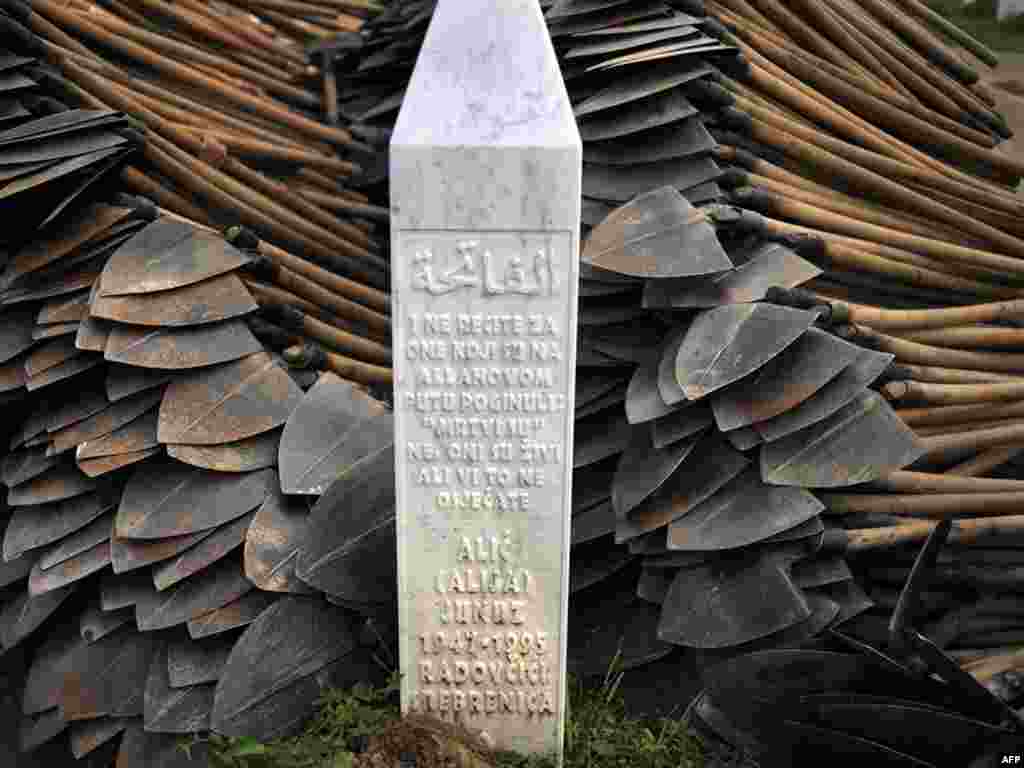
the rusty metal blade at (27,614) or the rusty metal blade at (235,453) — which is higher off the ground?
the rusty metal blade at (235,453)

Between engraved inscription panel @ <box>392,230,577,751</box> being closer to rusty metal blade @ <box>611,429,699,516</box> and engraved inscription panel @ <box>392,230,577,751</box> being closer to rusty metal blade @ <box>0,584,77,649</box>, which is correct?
rusty metal blade @ <box>611,429,699,516</box>

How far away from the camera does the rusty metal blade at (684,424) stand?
9.34ft

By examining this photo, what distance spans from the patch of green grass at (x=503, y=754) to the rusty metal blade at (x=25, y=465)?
3.05 ft

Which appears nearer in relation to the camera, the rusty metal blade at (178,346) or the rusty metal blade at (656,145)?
the rusty metal blade at (178,346)

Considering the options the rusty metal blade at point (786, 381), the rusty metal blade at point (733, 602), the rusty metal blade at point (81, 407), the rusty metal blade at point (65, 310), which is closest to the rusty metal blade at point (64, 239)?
the rusty metal blade at point (65, 310)

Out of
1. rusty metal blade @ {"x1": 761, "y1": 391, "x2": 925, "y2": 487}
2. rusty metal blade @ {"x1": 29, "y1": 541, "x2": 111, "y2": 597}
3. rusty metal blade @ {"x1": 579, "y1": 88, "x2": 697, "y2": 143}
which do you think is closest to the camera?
rusty metal blade @ {"x1": 761, "y1": 391, "x2": 925, "y2": 487}

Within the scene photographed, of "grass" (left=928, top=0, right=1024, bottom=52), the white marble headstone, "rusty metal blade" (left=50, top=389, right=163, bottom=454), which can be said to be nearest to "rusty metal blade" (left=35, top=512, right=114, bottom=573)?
"rusty metal blade" (left=50, top=389, right=163, bottom=454)

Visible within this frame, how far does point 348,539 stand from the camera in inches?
113

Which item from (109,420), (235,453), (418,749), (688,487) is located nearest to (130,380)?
(109,420)

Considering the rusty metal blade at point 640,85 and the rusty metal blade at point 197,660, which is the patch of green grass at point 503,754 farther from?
the rusty metal blade at point 640,85

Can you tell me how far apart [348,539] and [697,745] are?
39.3 inches

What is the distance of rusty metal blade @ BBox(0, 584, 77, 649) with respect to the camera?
3201 mm

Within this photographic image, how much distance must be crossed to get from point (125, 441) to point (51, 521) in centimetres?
36

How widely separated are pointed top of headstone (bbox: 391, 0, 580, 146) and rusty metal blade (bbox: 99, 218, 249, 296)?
38.7 inches
